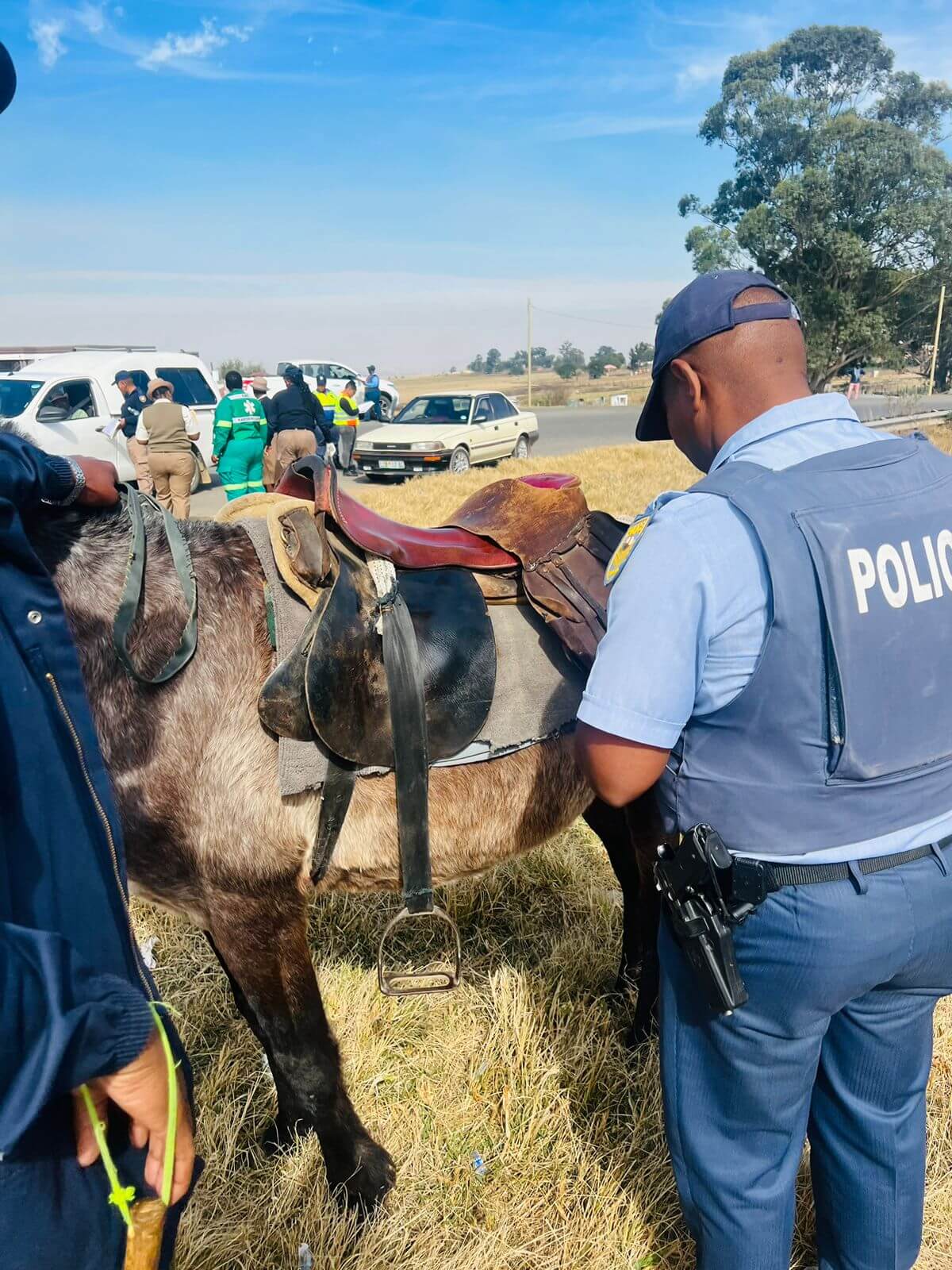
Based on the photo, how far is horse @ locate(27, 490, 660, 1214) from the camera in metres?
1.83

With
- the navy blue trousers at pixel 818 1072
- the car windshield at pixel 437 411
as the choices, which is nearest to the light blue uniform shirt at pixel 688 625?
the navy blue trousers at pixel 818 1072

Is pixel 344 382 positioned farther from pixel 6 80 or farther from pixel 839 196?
pixel 6 80

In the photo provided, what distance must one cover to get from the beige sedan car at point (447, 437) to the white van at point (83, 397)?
320 cm

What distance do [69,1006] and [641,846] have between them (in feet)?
5.46

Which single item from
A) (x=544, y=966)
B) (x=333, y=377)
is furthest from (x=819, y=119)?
(x=544, y=966)

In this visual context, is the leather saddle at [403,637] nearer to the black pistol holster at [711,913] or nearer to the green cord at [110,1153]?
the black pistol holster at [711,913]

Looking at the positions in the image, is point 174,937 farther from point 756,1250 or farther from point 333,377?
point 333,377

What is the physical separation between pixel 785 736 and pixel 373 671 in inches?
38.7

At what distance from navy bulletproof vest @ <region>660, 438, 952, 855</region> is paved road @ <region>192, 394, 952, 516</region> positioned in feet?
34.7

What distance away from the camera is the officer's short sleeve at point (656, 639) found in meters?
1.30

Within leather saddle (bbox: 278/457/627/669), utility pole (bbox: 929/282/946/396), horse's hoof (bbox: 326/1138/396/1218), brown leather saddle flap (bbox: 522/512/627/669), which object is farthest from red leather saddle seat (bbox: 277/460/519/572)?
utility pole (bbox: 929/282/946/396)

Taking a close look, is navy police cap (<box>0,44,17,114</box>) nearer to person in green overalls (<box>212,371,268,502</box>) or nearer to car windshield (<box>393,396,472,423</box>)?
person in green overalls (<box>212,371,268,502</box>)

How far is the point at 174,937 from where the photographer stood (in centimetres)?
317

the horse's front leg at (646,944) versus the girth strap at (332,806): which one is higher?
the girth strap at (332,806)
